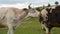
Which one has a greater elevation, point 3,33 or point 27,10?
point 27,10

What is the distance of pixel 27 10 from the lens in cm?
1736

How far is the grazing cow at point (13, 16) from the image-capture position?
16.9m

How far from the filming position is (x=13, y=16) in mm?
17016

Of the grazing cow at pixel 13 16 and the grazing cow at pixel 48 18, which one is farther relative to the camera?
the grazing cow at pixel 48 18

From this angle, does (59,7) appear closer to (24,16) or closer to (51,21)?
(51,21)

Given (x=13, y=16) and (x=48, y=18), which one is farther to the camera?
(x=48, y=18)

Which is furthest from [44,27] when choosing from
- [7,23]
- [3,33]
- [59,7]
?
[3,33]

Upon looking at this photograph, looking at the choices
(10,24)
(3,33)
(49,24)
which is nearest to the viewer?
(10,24)

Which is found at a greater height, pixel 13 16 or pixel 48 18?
pixel 13 16

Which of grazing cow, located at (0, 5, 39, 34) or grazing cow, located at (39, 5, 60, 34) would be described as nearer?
grazing cow, located at (0, 5, 39, 34)

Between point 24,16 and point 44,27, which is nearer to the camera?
point 24,16

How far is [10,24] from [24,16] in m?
1.06

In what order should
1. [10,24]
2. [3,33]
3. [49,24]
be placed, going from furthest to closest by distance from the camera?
[3,33] < [49,24] < [10,24]

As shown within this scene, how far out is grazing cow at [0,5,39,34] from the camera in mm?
16859
